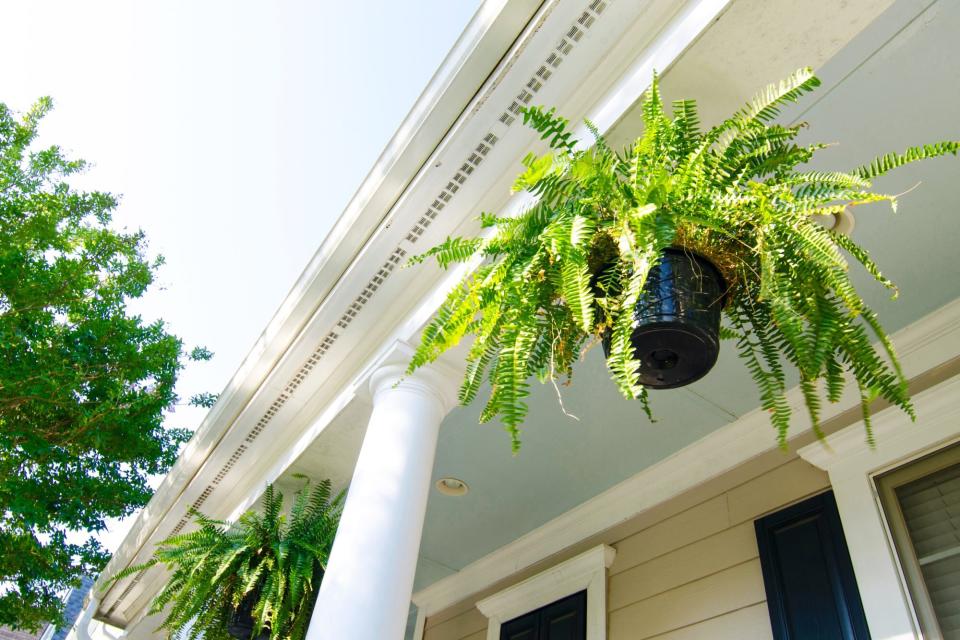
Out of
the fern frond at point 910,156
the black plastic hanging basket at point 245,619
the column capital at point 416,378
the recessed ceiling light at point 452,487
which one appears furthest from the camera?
the recessed ceiling light at point 452,487

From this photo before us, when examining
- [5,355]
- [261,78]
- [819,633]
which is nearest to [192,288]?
[5,355]

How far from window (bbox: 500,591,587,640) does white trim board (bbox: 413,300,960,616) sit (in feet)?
1.02

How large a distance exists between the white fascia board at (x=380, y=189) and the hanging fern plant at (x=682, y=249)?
751 millimetres

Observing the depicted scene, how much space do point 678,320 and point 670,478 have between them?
2245mm

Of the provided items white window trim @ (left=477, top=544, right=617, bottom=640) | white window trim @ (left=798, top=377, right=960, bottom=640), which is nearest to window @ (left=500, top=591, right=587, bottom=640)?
white window trim @ (left=477, top=544, right=617, bottom=640)

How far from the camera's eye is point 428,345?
1689 millimetres

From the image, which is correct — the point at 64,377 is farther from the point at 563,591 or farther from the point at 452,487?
the point at 563,591

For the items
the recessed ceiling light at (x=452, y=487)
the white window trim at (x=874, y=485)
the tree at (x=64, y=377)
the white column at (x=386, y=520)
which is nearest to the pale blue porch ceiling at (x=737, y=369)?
the recessed ceiling light at (x=452, y=487)

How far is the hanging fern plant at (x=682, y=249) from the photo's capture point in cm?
137

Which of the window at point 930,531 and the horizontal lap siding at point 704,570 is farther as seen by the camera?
the horizontal lap siding at point 704,570

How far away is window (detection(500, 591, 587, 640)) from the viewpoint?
140 inches

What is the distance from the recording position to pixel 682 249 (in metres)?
1.53

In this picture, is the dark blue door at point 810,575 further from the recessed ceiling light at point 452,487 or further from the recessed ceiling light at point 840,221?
the recessed ceiling light at point 452,487

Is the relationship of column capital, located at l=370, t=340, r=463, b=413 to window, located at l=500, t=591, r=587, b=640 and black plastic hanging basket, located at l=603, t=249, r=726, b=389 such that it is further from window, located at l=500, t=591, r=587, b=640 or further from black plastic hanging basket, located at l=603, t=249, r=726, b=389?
window, located at l=500, t=591, r=587, b=640
